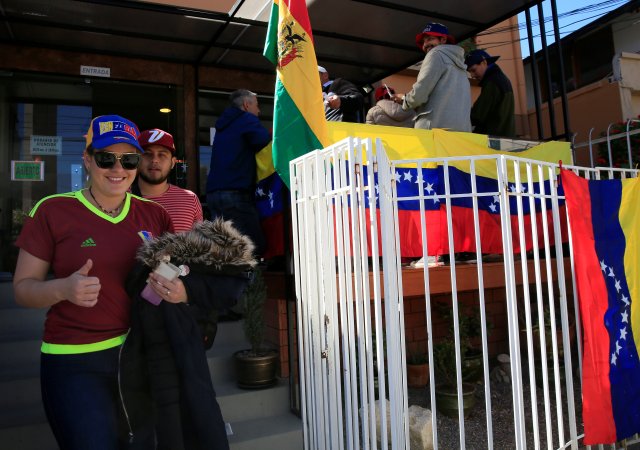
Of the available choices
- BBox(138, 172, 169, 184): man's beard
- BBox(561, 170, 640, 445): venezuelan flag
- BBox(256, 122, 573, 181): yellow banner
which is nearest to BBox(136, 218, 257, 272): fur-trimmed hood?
BBox(138, 172, 169, 184): man's beard

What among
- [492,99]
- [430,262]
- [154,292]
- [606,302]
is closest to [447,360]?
[430,262]

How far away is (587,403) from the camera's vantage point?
3125 millimetres

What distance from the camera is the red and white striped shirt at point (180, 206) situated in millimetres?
3277

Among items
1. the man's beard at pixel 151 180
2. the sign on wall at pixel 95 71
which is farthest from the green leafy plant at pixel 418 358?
the sign on wall at pixel 95 71

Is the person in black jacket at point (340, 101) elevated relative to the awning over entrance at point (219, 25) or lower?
lower

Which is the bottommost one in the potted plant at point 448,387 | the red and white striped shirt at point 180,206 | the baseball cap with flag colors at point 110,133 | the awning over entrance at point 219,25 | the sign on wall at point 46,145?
the potted plant at point 448,387

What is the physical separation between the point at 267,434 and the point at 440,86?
145 inches

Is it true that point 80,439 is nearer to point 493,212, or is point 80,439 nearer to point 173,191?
point 173,191

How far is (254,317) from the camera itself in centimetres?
375

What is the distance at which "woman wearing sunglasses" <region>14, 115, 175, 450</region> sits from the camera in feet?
6.32

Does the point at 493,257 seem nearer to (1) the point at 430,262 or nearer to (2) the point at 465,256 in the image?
(2) the point at 465,256

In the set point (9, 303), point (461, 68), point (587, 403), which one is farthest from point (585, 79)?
point (9, 303)

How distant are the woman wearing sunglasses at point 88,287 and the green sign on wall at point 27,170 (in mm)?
4433

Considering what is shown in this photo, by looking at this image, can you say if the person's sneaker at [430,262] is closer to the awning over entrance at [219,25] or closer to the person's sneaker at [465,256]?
the person's sneaker at [465,256]
